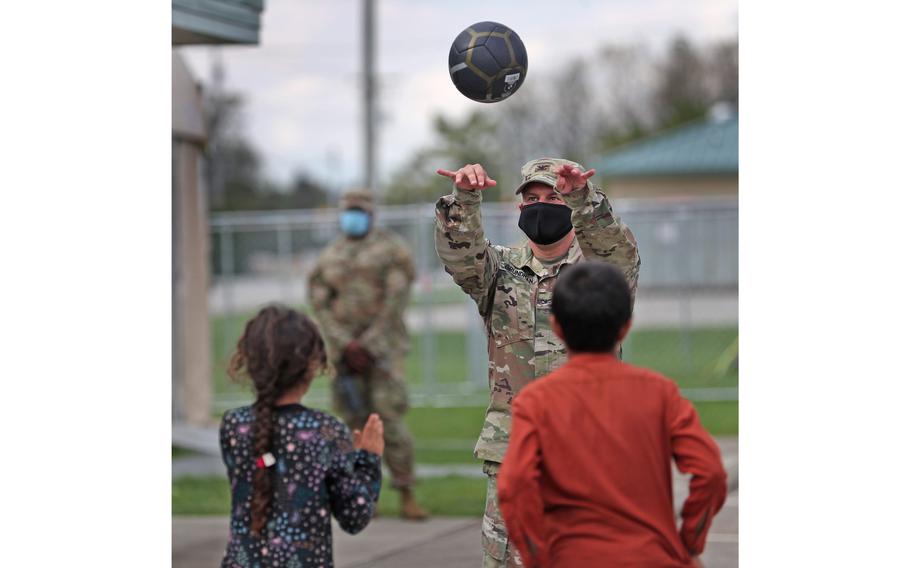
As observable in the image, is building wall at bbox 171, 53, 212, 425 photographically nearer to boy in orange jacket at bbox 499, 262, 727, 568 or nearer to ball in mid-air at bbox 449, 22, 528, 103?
ball in mid-air at bbox 449, 22, 528, 103

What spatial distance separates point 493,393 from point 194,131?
506cm

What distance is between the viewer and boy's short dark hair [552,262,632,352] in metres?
3.47

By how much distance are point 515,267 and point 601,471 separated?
1.57 m

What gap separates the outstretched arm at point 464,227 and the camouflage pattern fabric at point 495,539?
2.29ft

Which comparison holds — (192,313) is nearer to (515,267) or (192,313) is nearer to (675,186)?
(515,267)

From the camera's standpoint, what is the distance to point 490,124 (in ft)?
199

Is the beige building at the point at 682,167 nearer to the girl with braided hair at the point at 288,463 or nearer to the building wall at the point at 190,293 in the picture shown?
the building wall at the point at 190,293

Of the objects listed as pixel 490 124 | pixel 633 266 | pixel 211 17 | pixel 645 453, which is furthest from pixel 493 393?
pixel 490 124

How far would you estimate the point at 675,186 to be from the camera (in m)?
43.6

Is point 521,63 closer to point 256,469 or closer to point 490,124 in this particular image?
point 256,469

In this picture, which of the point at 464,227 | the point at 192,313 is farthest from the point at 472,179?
the point at 192,313

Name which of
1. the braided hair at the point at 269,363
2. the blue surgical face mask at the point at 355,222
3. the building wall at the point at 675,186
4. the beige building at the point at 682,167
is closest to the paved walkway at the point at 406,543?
the blue surgical face mask at the point at 355,222

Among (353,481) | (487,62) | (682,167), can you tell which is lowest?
(353,481)

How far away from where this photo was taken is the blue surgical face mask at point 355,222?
952 centimetres
